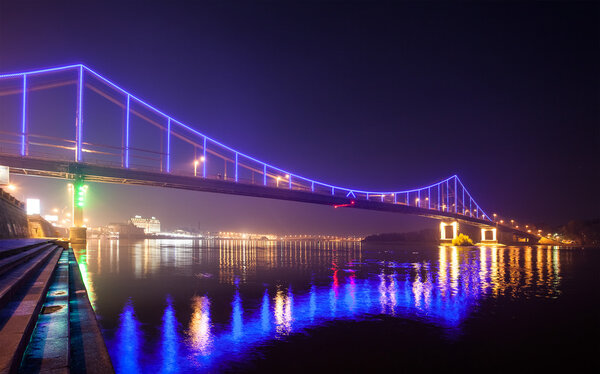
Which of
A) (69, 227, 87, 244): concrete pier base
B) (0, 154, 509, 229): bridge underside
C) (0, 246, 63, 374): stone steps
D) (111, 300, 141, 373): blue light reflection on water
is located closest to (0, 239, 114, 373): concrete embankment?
(0, 246, 63, 374): stone steps

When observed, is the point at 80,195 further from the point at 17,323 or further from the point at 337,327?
the point at 337,327

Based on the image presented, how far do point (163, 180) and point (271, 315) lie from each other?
134 ft

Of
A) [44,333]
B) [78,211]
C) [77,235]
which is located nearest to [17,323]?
[44,333]

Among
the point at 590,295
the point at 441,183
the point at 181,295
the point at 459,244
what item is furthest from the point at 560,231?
the point at 181,295

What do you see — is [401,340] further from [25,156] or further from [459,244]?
[459,244]

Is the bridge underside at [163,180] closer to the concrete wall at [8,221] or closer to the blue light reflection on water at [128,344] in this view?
the concrete wall at [8,221]

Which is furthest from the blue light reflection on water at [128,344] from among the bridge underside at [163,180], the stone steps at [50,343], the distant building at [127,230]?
the distant building at [127,230]

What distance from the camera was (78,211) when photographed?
3350cm

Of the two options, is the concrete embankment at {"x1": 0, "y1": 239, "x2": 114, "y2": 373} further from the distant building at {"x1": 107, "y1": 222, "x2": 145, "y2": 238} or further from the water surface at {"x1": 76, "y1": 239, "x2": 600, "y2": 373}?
the distant building at {"x1": 107, "y1": 222, "x2": 145, "y2": 238}

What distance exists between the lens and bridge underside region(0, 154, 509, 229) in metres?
34.0

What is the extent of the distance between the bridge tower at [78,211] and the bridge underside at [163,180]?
0.87 metres

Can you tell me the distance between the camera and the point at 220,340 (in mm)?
5371

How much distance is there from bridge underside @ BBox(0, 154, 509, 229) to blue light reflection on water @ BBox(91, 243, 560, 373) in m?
30.6

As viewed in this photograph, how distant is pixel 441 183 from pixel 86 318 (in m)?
106
